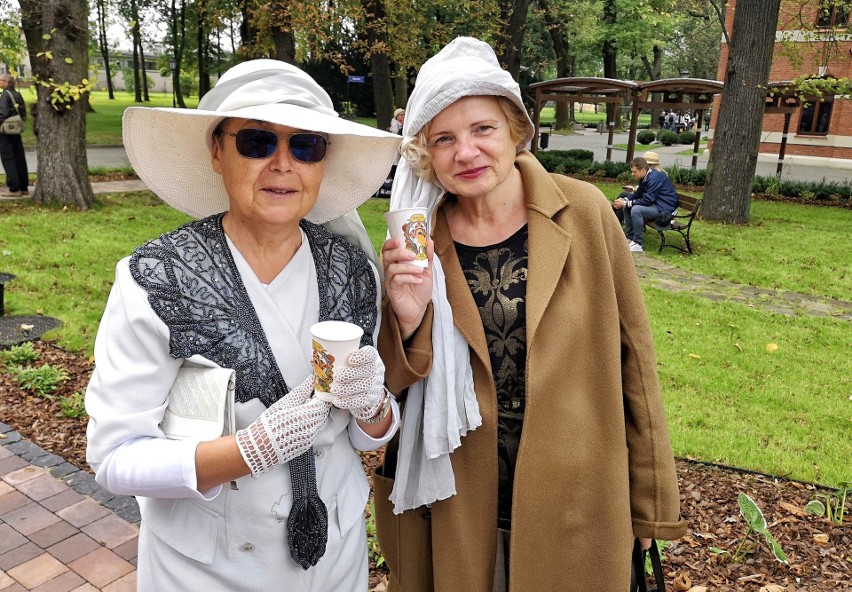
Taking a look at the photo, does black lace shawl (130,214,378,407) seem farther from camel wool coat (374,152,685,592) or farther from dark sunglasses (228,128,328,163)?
camel wool coat (374,152,685,592)

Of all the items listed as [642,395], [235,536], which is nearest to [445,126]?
[642,395]

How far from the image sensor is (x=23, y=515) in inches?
138

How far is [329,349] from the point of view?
56.2 inches

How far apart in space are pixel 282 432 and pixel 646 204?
381 inches

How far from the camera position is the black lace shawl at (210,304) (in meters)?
1.46

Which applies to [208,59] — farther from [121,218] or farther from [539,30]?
[121,218]

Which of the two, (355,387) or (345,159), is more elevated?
(345,159)

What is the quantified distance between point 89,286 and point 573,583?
645 cm

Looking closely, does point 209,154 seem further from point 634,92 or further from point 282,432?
point 634,92

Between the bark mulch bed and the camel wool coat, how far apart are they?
1226 mm

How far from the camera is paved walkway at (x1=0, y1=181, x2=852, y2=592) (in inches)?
120

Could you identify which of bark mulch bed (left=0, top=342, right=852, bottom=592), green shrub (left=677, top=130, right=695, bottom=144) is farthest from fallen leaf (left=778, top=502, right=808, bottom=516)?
green shrub (left=677, top=130, right=695, bottom=144)

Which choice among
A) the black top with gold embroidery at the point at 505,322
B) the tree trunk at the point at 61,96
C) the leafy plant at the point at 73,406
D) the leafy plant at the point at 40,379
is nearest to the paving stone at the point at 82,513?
the leafy plant at the point at 73,406

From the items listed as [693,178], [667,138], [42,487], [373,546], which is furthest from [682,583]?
[667,138]
